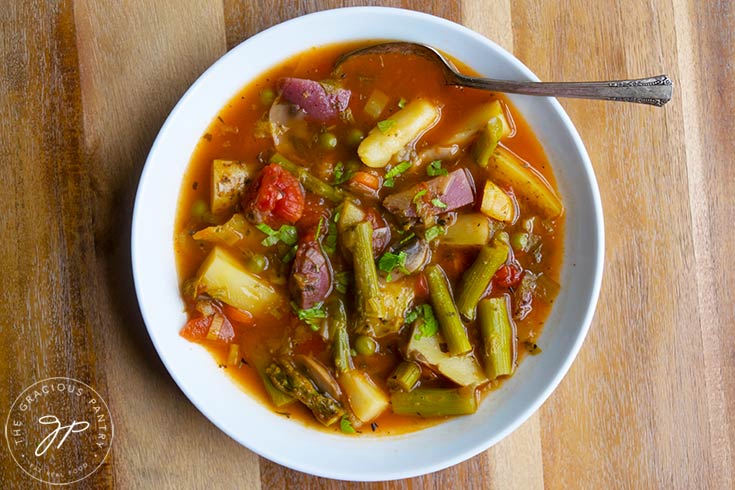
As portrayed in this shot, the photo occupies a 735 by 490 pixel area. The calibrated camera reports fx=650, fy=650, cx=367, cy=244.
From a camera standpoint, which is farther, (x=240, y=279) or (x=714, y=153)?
(x=714, y=153)

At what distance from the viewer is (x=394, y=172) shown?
3.70m

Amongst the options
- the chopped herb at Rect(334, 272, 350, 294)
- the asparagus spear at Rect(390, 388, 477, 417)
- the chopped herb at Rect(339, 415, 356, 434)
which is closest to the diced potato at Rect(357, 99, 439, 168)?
the chopped herb at Rect(334, 272, 350, 294)

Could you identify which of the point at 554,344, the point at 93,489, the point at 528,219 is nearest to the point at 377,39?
the point at 528,219

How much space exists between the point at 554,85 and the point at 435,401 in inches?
74.4

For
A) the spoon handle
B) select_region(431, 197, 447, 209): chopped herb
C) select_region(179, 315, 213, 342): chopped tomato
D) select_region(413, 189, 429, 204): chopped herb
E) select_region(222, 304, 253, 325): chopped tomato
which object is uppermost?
the spoon handle

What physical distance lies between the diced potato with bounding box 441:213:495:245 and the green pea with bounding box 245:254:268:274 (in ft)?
3.42

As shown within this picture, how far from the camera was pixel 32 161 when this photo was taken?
386 cm

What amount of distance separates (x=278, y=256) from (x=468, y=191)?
3.79 feet

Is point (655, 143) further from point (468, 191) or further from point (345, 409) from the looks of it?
point (345, 409)

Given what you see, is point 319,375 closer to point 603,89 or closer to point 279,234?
point 279,234

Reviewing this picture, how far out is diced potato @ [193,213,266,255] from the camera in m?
3.69

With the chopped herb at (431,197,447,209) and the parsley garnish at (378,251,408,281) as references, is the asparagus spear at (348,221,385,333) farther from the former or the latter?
the chopped herb at (431,197,447,209)

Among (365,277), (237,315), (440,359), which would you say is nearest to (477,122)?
(365,277)

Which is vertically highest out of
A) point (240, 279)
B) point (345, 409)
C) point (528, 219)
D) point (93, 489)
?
point (528, 219)
